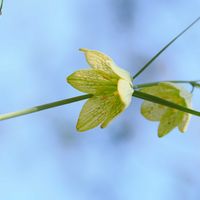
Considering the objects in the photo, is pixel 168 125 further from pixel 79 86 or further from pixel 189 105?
pixel 79 86

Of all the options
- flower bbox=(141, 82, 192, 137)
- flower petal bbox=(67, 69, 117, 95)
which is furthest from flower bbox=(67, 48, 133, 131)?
flower bbox=(141, 82, 192, 137)

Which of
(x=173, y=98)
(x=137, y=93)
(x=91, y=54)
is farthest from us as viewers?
(x=173, y=98)

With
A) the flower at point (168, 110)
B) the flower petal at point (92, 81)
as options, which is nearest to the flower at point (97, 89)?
the flower petal at point (92, 81)

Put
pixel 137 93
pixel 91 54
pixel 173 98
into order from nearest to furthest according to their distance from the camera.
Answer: pixel 137 93, pixel 91 54, pixel 173 98

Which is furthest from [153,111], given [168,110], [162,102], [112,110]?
[162,102]

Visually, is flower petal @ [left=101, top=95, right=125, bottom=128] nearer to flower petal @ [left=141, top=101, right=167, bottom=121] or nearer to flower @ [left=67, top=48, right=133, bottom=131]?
flower @ [left=67, top=48, right=133, bottom=131]

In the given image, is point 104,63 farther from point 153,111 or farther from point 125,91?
point 153,111

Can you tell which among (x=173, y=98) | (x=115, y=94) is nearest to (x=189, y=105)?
(x=173, y=98)

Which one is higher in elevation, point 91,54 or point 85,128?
point 91,54
